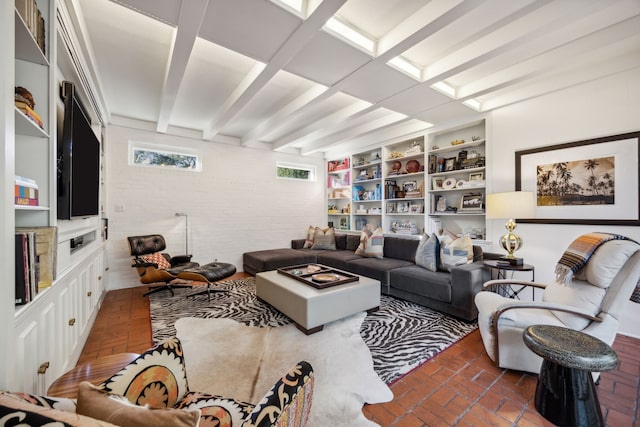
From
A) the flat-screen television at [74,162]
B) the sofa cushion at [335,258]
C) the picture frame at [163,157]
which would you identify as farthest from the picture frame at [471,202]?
the picture frame at [163,157]

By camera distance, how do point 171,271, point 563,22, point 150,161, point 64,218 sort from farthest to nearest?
1. point 150,161
2. point 171,271
3. point 563,22
4. point 64,218

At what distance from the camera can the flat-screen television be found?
1.67 m

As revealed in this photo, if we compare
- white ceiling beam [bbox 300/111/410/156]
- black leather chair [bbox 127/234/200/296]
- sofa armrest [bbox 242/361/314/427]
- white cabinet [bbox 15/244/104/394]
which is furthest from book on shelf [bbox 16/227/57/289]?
white ceiling beam [bbox 300/111/410/156]

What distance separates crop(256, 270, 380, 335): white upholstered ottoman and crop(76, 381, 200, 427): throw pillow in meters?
1.80

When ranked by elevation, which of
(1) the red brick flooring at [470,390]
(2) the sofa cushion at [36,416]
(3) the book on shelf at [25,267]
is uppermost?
(3) the book on shelf at [25,267]

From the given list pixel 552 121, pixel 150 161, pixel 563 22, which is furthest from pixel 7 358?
pixel 552 121

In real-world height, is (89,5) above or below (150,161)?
above

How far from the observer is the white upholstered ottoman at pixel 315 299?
2.41m

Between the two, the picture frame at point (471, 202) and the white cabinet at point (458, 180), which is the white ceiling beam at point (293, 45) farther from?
the picture frame at point (471, 202)

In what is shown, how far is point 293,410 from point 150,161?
4.56 m

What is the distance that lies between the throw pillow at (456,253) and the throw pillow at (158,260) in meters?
3.58

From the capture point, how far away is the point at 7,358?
0.88 m

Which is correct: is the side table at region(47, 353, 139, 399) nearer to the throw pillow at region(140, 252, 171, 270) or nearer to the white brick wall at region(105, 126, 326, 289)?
the throw pillow at region(140, 252, 171, 270)

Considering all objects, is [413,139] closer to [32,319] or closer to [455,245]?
[455,245]
